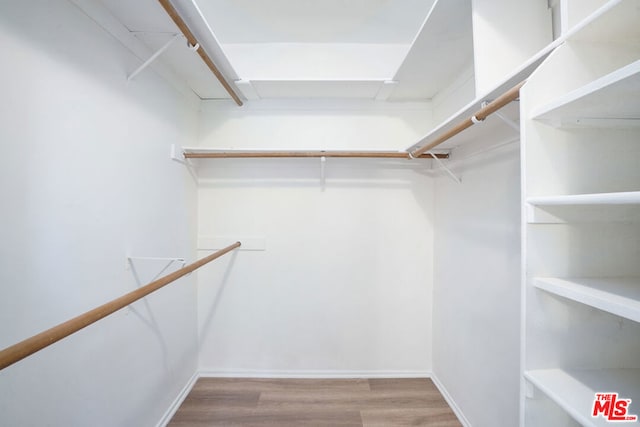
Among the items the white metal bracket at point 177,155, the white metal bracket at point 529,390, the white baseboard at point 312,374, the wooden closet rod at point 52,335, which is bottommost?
the white baseboard at point 312,374

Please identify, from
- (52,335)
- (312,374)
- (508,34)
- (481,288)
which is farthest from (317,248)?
(508,34)

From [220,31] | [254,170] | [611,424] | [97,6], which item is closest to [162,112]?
[97,6]

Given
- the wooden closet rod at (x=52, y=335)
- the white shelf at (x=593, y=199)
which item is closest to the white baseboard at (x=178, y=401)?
the wooden closet rod at (x=52, y=335)

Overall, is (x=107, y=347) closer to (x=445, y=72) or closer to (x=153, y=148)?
(x=153, y=148)

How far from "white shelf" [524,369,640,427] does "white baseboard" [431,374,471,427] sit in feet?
3.83

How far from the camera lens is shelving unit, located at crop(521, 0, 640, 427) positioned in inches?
26.3

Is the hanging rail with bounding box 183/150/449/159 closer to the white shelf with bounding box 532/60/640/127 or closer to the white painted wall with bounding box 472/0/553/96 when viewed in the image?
the white painted wall with bounding box 472/0/553/96

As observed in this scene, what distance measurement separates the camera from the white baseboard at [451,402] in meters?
1.51

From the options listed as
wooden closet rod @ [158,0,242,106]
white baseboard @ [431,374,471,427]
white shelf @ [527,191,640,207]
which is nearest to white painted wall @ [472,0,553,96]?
white shelf @ [527,191,640,207]

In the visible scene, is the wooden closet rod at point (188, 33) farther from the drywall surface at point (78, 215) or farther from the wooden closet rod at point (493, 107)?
the wooden closet rod at point (493, 107)

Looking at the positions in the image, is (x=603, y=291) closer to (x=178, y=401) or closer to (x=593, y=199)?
(x=593, y=199)

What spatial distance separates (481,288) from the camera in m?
1.39

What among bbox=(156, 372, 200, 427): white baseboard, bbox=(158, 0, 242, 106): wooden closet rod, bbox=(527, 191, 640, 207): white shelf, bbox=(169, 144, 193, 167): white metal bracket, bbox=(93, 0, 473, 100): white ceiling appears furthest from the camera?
bbox=(169, 144, 193, 167): white metal bracket

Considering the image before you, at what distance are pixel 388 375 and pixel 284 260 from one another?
49.1 inches
